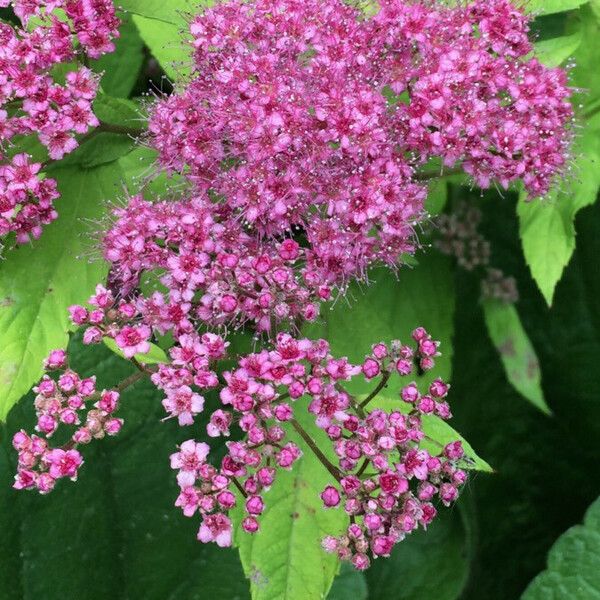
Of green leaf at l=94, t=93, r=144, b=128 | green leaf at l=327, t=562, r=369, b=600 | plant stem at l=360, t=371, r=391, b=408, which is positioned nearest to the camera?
plant stem at l=360, t=371, r=391, b=408

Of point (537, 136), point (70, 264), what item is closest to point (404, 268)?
point (537, 136)

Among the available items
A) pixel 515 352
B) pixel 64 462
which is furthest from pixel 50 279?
pixel 515 352

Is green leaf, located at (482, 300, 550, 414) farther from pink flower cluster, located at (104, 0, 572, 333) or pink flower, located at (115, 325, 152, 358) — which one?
pink flower, located at (115, 325, 152, 358)

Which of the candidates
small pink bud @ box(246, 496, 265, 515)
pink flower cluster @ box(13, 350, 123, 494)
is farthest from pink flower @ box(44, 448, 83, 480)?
small pink bud @ box(246, 496, 265, 515)

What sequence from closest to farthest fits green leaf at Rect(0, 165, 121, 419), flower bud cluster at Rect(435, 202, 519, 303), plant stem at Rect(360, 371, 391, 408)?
plant stem at Rect(360, 371, 391, 408) < green leaf at Rect(0, 165, 121, 419) < flower bud cluster at Rect(435, 202, 519, 303)

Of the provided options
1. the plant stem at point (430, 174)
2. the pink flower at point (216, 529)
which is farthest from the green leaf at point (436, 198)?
the pink flower at point (216, 529)

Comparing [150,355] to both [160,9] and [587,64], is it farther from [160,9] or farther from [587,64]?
[587,64]

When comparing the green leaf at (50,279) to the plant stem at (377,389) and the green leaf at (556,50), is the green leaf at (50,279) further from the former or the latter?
the green leaf at (556,50)
